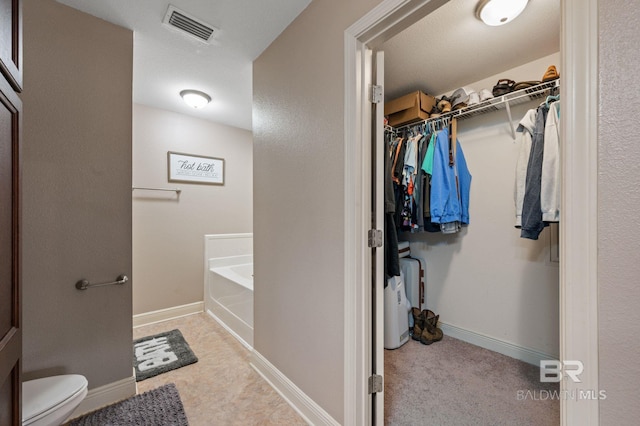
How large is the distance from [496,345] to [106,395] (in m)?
2.85

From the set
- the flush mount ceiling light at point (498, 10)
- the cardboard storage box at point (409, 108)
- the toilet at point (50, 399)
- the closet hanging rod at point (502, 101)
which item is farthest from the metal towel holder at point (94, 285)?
the flush mount ceiling light at point (498, 10)

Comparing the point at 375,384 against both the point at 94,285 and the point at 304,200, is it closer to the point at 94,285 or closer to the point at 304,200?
the point at 304,200

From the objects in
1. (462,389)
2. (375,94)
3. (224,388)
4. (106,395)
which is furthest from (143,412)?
(375,94)

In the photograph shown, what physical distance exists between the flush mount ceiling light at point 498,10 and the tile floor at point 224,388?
2.54 meters

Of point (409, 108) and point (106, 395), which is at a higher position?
point (409, 108)

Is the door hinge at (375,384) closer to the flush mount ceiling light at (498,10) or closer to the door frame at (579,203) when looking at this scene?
the door frame at (579,203)

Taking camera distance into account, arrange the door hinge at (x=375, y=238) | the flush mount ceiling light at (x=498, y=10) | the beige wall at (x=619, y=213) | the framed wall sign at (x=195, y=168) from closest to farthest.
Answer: the beige wall at (x=619, y=213) → the door hinge at (x=375, y=238) → the flush mount ceiling light at (x=498, y=10) → the framed wall sign at (x=195, y=168)

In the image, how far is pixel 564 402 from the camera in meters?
0.65

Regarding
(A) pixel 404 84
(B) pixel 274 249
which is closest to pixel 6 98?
(B) pixel 274 249

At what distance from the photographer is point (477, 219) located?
7.39ft

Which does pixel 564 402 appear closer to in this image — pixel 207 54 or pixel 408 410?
pixel 408 410

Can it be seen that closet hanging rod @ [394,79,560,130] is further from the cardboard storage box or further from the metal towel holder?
the metal towel holder

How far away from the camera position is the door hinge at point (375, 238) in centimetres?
124

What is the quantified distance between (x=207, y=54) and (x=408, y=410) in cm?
280
